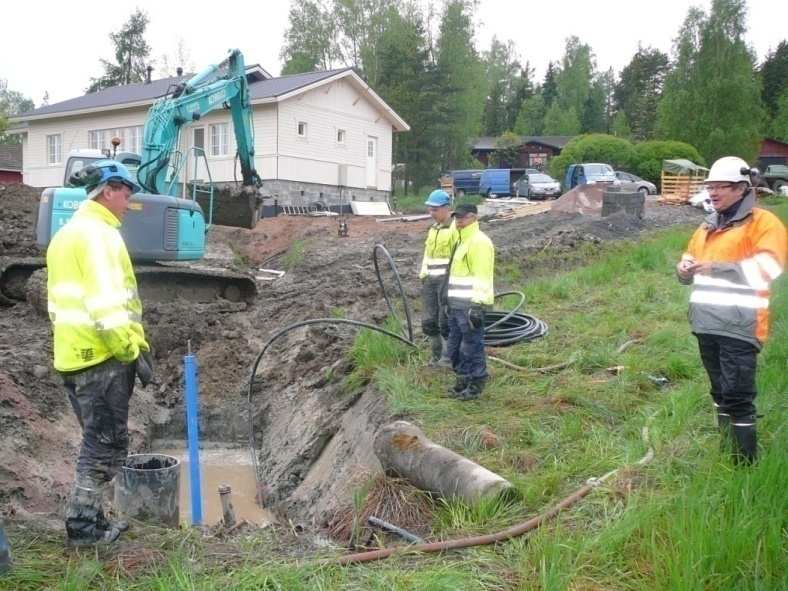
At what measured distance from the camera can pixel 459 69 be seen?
166 feet

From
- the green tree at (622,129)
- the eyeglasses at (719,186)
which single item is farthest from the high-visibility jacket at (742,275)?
the green tree at (622,129)

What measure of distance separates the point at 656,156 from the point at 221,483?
37076mm

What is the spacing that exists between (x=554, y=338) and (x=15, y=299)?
9.33 m

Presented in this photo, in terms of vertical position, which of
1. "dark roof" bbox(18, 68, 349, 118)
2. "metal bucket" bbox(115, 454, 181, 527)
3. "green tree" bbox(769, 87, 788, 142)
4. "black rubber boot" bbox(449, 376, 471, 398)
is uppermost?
"green tree" bbox(769, 87, 788, 142)

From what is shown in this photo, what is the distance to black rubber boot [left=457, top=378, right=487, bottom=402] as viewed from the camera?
701 cm

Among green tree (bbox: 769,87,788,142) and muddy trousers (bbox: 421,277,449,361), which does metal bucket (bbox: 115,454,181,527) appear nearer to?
muddy trousers (bbox: 421,277,449,361)

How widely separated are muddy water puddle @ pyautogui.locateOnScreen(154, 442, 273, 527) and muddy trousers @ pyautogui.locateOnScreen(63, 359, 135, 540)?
222 cm

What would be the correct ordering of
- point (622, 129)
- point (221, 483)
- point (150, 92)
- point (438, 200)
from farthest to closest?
point (622, 129), point (150, 92), point (221, 483), point (438, 200)

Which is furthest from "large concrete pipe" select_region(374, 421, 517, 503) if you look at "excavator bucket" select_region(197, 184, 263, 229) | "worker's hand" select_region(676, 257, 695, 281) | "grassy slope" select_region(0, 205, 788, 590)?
"excavator bucket" select_region(197, 184, 263, 229)

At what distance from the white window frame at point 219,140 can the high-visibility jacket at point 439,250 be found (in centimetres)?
2166

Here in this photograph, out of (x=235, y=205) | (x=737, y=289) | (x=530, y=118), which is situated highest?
(x=530, y=118)

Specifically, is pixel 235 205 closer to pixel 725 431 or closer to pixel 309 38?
pixel 725 431

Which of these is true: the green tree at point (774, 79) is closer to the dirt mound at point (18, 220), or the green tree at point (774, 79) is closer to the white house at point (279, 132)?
the white house at point (279, 132)

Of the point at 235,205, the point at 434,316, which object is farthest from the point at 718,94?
the point at 434,316
